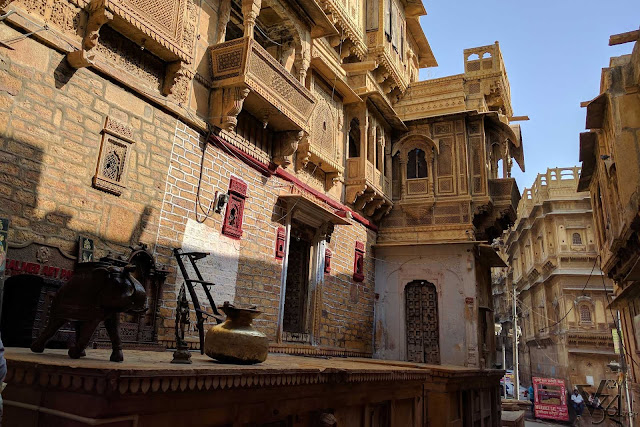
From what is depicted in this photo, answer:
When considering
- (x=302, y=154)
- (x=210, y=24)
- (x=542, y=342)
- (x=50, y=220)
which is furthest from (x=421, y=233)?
(x=542, y=342)

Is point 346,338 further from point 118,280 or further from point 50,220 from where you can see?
point 118,280

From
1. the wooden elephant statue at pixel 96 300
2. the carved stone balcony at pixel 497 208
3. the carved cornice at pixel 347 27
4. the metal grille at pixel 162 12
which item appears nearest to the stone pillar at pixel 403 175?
the carved stone balcony at pixel 497 208

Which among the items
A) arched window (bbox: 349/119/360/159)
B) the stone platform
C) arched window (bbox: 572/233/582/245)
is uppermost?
arched window (bbox: 572/233/582/245)

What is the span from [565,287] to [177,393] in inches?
1150

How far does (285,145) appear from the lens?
8680 millimetres

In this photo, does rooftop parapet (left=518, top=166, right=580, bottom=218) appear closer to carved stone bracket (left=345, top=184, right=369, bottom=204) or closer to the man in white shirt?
the man in white shirt

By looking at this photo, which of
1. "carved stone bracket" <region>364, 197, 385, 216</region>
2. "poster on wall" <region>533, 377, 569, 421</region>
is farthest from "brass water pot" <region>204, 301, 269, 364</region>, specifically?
"poster on wall" <region>533, 377, 569, 421</region>

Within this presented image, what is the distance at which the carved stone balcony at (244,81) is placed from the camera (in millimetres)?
7082

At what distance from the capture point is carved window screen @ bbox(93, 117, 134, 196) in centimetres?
545

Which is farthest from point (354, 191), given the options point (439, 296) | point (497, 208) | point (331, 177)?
point (497, 208)

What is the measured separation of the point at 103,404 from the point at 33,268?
3.00 m

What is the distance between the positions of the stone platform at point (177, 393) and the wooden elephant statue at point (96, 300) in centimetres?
17

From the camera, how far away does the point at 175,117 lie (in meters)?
6.61

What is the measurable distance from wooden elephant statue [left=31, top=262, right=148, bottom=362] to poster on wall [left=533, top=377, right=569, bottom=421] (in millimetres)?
21119
